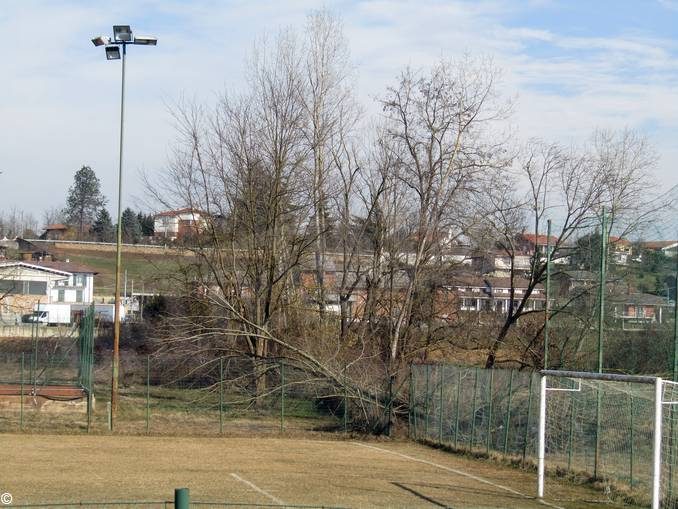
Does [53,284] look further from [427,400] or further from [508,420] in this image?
[508,420]

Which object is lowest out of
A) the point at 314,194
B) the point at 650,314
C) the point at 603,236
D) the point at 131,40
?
the point at 650,314

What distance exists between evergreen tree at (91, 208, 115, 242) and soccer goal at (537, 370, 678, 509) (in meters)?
97.7

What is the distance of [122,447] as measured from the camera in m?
24.0

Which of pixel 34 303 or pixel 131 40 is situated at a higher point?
pixel 131 40

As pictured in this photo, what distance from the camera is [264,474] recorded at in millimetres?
19531

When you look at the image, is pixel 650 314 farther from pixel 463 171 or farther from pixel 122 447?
pixel 463 171

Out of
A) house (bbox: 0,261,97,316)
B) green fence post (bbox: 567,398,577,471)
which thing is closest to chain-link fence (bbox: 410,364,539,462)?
green fence post (bbox: 567,398,577,471)

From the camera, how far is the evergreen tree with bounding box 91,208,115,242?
112431mm

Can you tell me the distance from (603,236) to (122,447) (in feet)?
46.1

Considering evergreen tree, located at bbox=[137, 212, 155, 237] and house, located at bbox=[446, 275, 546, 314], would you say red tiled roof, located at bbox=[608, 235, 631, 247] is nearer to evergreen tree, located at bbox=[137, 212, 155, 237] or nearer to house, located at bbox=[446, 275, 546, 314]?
house, located at bbox=[446, 275, 546, 314]

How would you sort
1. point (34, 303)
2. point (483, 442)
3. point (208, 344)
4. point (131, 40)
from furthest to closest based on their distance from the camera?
point (34, 303)
point (208, 344)
point (131, 40)
point (483, 442)

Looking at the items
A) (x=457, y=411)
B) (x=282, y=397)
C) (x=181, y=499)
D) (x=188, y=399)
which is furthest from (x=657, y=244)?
(x=188, y=399)

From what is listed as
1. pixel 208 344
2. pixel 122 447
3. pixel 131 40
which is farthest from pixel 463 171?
pixel 122 447

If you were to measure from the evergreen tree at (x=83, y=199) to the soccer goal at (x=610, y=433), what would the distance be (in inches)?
4838
